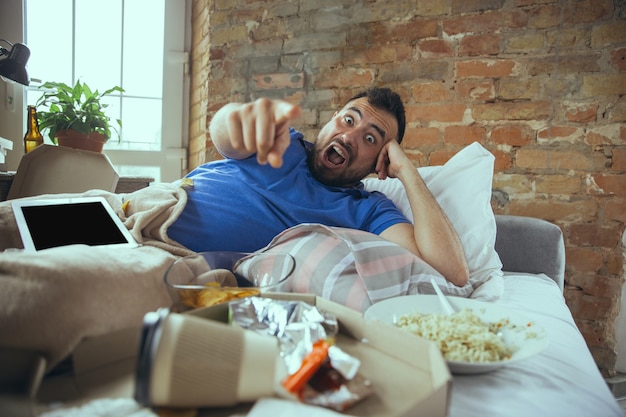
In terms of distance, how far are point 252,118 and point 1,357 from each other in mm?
245

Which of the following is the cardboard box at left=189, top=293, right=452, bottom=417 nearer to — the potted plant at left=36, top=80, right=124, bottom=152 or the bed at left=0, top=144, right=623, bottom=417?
the bed at left=0, top=144, right=623, bottom=417

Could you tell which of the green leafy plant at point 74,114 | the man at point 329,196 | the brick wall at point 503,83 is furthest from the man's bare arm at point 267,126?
the green leafy plant at point 74,114

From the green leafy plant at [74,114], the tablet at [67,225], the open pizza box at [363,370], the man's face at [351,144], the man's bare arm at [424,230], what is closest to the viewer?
the open pizza box at [363,370]

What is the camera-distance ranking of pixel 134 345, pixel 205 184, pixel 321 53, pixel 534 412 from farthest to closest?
pixel 321 53 < pixel 205 184 < pixel 534 412 < pixel 134 345

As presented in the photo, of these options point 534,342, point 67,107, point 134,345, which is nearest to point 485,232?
point 534,342

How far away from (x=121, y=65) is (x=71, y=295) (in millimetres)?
1765

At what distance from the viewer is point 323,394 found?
0.30 m

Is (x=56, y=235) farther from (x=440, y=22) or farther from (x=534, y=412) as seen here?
A: (x=440, y=22)

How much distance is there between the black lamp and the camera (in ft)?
4.65

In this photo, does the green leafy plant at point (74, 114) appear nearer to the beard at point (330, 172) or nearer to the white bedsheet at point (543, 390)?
the beard at point (330, 172)

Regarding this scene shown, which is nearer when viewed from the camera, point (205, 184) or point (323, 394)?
point (323, 394)

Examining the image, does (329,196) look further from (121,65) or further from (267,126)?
(121,65)

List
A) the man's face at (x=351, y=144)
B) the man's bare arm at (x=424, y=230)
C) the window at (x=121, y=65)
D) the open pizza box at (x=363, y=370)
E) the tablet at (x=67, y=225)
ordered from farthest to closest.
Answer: the window at (x=121, y=65) < the man's face at (x=351, y=144) < the man's bare arm at (x=424, y=230) < the tablet at (x=67, y=225) < the open pizza box at (x=363, y=370)

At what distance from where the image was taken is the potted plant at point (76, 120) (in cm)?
155
